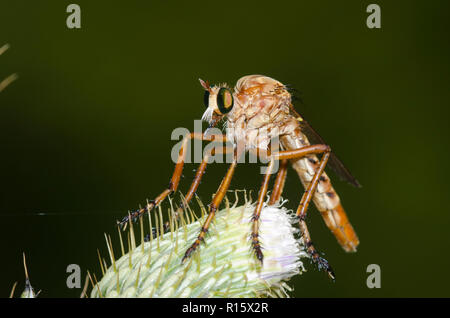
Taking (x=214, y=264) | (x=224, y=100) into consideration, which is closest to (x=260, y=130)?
(x=224, y=100)

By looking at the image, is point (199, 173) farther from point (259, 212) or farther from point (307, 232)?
point (307, 232)

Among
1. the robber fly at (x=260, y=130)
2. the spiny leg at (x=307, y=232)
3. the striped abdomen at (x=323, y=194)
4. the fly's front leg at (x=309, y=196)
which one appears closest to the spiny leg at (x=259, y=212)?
the robber fly at (x=260, y=130)

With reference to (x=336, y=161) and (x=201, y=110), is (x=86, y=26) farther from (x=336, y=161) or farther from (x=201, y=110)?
(x=336, y=161)

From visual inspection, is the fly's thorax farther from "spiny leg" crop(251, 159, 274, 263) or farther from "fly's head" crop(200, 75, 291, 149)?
"spiny leg" crop(251, 159, 274, 263)

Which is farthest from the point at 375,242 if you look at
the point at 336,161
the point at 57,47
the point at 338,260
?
the point at 57,47

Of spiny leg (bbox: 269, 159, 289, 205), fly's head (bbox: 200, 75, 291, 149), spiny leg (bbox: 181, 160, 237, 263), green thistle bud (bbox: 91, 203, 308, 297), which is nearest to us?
green thistle bud (bbox: 91, 203, 308, 297)

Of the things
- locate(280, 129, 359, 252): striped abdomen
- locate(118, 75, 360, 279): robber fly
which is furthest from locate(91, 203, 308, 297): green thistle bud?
locate(280, 129, 359, 252): striped abdomen
